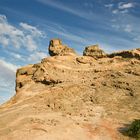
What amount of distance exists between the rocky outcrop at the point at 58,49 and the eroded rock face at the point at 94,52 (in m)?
2.13

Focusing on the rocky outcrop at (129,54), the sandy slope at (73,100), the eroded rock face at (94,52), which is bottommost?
the sandy slope at (73,100)

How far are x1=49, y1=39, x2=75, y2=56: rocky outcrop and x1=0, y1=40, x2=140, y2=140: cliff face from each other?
4.28 ft

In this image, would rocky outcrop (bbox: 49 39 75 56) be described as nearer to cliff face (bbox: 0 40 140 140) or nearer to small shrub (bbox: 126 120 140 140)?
cliff face (bbox: 0 40 140 140)

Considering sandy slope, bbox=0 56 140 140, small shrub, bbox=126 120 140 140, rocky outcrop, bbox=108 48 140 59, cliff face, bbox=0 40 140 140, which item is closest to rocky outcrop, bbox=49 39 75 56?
cliff face, bbox=0 40 140 140

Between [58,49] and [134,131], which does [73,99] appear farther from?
[58,49]

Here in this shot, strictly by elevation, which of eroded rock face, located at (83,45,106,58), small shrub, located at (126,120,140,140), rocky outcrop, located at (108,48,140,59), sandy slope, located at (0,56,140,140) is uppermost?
eroded rock face, located at (83,45,106,58)

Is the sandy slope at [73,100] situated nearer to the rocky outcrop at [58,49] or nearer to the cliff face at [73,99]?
the cliff face at [73,99]

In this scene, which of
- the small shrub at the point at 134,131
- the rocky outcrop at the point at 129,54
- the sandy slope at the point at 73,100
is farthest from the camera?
the rocky outcrop at the point at 129,54

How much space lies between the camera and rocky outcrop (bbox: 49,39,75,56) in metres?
53.8

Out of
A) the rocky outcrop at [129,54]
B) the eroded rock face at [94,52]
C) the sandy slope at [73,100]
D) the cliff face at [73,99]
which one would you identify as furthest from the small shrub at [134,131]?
the eroded rock face at [94,52]

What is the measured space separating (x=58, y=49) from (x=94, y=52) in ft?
18.6

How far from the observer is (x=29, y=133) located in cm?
3466

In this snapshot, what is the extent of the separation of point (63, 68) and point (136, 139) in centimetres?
1771

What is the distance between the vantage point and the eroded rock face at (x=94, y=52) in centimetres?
5241
